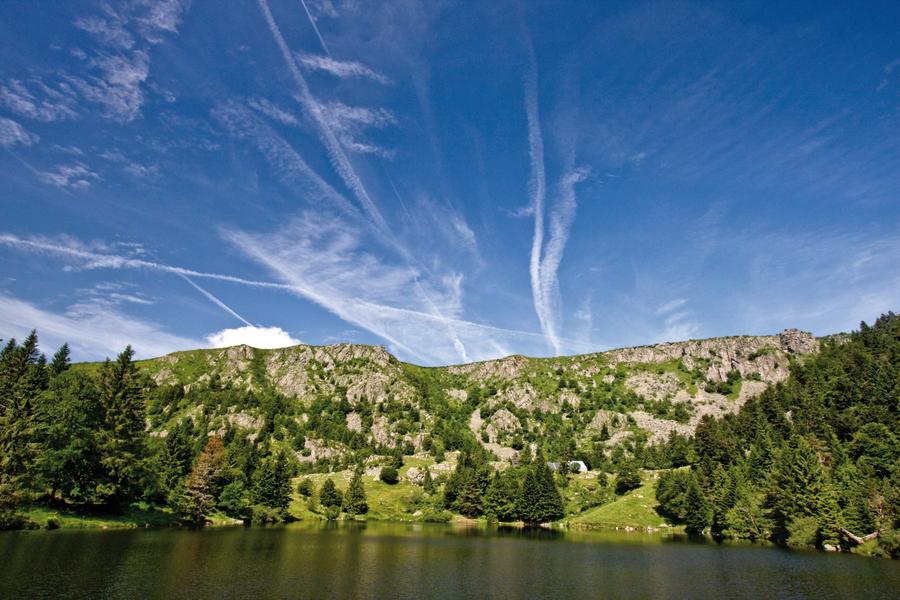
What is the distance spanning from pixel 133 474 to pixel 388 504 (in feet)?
314

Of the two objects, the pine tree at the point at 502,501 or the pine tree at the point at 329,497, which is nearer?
the pine tree at the point at 502,501

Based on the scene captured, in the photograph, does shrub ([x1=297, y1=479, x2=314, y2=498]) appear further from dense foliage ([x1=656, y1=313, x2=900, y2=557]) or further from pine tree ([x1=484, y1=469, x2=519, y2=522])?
dense foliage ([x1=656, y1=313, x2=900, y2=557])

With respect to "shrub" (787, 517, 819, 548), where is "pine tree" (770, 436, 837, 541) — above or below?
above

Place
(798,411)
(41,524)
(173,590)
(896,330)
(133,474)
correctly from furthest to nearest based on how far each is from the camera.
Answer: (896,330)
(798,411)
(133,474)
(41,524)
(173,590)

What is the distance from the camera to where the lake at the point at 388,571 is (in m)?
38.0

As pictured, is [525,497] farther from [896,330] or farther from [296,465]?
[896,330]

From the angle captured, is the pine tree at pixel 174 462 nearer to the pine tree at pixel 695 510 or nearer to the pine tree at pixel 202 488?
the pine tree at pixel 202 488

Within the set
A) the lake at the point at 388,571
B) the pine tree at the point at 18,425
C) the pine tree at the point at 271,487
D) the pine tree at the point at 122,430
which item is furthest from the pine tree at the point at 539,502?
the pine tree at the point at 18,425

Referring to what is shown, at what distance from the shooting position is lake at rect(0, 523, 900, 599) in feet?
125

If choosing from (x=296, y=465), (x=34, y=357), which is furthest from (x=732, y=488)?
(x=296, y=465)

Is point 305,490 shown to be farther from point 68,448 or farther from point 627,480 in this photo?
point 627,480

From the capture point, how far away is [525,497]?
14538 cm

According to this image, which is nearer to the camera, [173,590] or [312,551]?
[173,590]

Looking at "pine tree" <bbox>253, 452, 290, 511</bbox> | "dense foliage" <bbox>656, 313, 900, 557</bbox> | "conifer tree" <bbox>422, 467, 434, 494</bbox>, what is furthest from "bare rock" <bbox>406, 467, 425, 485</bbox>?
"dense foliage" <bbox>656, 313, 900, 557</bbox>
